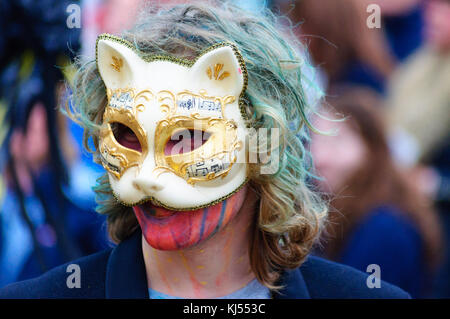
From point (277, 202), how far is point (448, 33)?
8.88 ft

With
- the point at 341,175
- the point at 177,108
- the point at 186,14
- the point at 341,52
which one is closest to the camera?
the point at 177,108

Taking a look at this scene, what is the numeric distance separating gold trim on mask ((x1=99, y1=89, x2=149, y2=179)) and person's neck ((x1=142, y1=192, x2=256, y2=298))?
41cm

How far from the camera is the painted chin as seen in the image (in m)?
2.22

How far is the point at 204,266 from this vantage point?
240 cm

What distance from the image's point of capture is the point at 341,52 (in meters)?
4.33

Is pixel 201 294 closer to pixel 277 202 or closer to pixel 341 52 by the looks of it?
pixel 277 202

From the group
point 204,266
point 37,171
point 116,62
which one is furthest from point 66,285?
point 37,171

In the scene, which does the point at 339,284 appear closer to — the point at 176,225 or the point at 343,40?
the point at 176,225

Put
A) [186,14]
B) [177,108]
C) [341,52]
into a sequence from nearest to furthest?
[177,108] → [186,14] → [341,52]

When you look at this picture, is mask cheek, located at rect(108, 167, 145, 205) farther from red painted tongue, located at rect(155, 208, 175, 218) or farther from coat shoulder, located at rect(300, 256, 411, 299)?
coat shoulder, located at rect(300, 256, 411, 299)

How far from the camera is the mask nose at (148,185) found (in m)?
2.11

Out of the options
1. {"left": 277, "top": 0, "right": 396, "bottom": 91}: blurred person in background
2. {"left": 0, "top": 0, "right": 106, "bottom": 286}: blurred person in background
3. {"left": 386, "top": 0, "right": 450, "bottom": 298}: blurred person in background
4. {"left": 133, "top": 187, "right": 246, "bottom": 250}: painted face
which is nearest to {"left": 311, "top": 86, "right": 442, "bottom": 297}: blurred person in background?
{"left": 277, "top": 0, "right": 396, "bottom": 91}: blurred person in background

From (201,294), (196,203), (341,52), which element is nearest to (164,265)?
(201,294)
